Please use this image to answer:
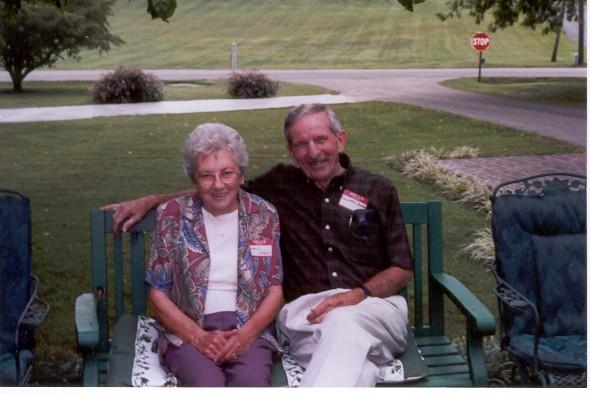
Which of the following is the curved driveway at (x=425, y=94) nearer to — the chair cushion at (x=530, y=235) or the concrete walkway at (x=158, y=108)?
the concrete walkway at (x=158, y=108)

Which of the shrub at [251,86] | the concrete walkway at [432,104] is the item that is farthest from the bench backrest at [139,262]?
the shrub at [251,86]

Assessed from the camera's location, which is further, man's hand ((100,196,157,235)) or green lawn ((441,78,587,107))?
Result: green lawn ((441,78,587,107))

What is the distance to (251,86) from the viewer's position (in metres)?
6.95

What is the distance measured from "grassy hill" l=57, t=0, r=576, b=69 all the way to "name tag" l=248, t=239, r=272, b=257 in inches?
74.8

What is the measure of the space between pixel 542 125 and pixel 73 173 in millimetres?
3064

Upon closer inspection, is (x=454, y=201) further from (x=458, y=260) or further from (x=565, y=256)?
(x=565, y=256)

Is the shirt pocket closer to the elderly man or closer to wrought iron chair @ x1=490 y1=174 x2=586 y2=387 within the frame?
the elderly man

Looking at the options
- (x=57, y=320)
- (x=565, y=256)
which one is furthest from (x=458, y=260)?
(x=57, y=320)

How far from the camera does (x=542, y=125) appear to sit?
6152 millimetres

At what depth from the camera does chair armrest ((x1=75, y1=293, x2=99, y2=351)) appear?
277cm

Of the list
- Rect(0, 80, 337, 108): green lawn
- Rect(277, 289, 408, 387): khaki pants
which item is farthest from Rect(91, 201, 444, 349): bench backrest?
Rect(0, 80, 337, 108): green lawn

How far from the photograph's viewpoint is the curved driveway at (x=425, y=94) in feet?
20.0

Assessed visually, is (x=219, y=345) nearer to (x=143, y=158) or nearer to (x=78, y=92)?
(x=143, y=158)

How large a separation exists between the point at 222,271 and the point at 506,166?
378 cm
